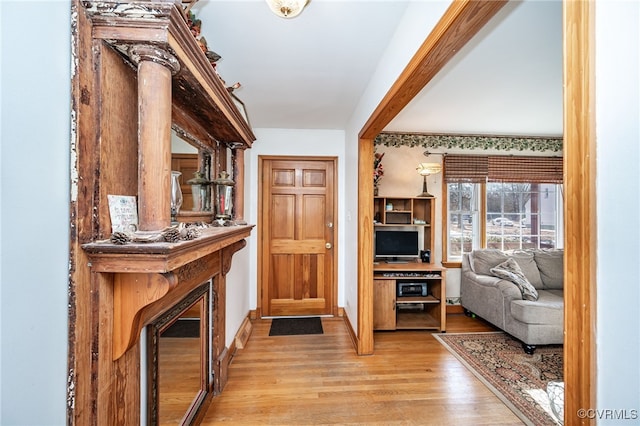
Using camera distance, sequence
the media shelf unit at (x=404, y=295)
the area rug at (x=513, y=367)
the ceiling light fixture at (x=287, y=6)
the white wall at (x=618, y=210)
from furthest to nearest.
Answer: the media shelf unit at (x=404, y=295), the area rug at (x=513, y=367), the ceiling light fixture at (x=287, y=6), the white wall at (x=618, y=210)

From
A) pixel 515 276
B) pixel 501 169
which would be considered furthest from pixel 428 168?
pixel 515 276

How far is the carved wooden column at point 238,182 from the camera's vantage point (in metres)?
2.12

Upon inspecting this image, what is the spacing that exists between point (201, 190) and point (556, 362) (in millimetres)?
3393

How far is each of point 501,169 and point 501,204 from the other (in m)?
0.52

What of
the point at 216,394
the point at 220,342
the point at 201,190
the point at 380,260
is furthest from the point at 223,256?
the point at 380,260

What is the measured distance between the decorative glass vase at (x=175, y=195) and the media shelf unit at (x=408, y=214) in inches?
96.0

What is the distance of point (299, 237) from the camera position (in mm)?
3592

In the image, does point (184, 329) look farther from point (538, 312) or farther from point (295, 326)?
point (538, 312)

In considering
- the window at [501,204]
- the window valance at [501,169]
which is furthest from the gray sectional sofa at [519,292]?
the window valance at [501,169]

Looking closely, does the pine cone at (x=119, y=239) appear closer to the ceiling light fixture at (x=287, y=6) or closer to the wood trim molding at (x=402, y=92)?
the ceiling light fixture at (x=287, y=6)

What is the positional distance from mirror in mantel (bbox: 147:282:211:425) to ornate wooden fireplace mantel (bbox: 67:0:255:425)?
0.17 m

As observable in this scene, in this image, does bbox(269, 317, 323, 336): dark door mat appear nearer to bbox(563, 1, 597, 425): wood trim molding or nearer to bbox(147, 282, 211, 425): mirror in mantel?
bbox(147, 282, 211, 425): mirror in mantel

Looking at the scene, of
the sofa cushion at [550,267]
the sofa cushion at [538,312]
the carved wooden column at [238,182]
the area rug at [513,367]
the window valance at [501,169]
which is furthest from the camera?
the window valance at [501,169]

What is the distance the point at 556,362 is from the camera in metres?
Result: 2.48
